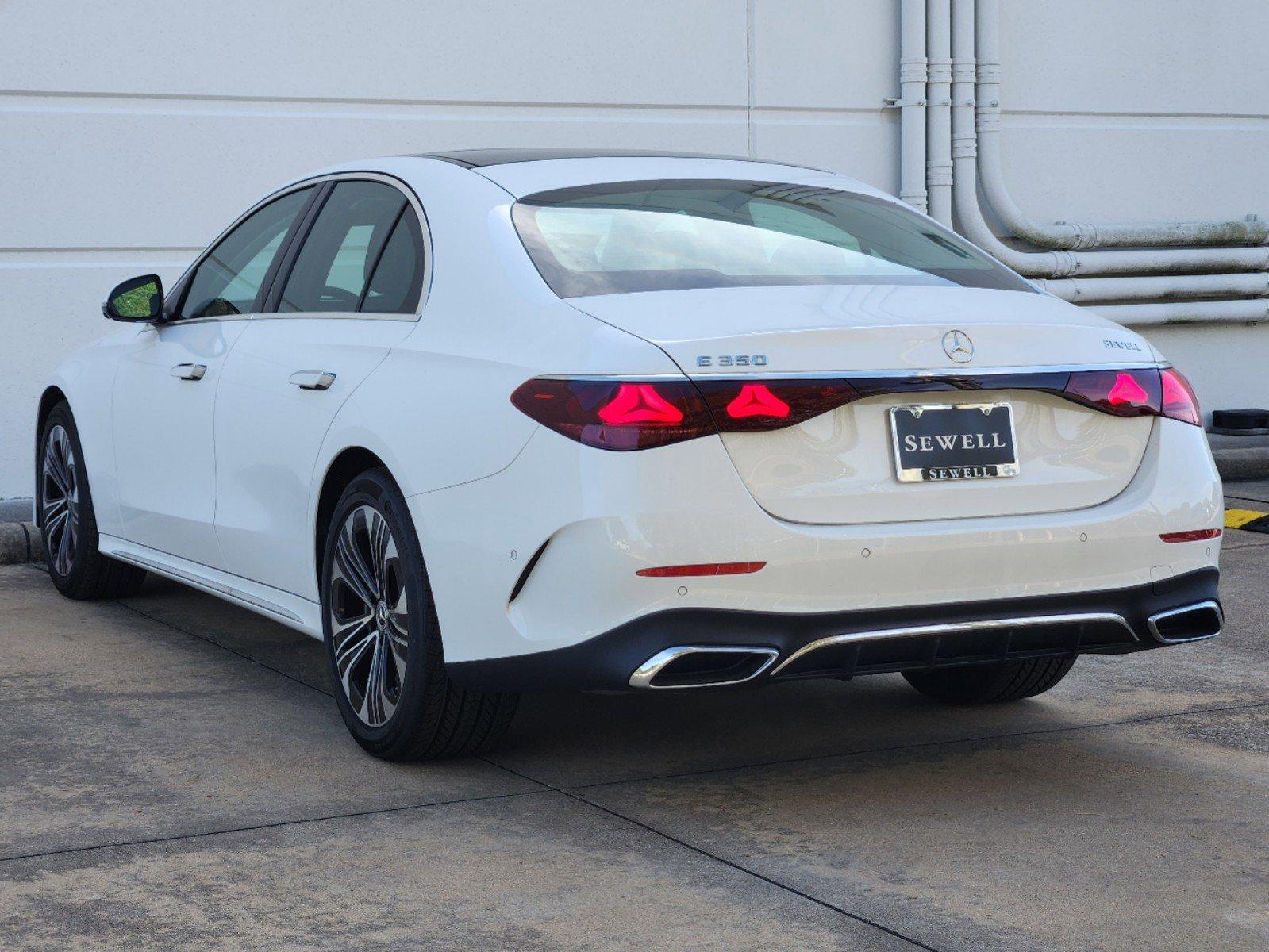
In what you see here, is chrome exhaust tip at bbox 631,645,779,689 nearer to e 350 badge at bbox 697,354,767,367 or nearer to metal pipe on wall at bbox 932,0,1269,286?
e 350 badge at bbox 697,354,767,367

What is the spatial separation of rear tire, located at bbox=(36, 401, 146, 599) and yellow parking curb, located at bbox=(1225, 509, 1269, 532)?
5.12m

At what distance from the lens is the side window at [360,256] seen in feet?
15.1

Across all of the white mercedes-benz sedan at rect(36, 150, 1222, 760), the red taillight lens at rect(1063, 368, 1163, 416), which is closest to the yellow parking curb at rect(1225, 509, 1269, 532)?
the white mercedes-benz sedan at rect(36, 150, 1222, 760)

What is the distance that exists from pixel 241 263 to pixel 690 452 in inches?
97.7

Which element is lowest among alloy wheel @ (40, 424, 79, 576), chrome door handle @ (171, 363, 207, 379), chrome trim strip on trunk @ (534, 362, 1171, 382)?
alloy wheel @ (40, 424, 79, 576)

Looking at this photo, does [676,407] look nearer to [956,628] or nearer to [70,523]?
[956,628]

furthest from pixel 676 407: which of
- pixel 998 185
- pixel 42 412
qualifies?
pixel 998 185

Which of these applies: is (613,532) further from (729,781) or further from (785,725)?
(785,725)

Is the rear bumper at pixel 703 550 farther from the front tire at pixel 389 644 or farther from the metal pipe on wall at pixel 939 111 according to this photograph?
the metal pipe on wall at pixel 939 111

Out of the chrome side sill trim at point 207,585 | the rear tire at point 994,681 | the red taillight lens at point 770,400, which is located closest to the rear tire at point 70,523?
the chrome side sill trim at point 207,585

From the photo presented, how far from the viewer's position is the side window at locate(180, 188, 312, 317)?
5434 mm

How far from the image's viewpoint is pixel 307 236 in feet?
17.1

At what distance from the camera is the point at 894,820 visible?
3.95 meters

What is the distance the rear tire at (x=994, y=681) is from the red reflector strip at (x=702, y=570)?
4.85ft
